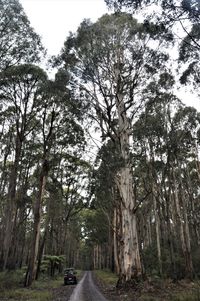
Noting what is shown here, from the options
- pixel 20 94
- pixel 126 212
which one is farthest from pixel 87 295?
pixel 20 94

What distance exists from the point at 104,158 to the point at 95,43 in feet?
24.0

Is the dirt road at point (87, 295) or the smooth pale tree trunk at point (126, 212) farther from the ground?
the smooth pale tree trunk at point (126, 212)

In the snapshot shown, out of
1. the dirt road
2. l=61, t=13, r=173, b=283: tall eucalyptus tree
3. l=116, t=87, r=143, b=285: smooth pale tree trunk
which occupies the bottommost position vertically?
the dirt road

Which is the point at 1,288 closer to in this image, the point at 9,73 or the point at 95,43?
the point at 9,73

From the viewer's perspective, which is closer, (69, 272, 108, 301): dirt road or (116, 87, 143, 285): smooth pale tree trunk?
(69, 272, 108, 301): dirt road

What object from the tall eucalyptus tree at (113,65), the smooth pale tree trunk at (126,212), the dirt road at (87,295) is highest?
the tall eucalyptus tree at (113,65)

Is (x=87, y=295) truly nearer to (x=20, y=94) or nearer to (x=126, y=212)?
(x=126, y=212)

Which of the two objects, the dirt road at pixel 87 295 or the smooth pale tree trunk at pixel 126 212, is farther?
the smooth pale tree trunk at pixel 126 212

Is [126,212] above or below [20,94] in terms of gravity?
below

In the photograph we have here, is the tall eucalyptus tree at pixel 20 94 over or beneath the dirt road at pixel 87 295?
over

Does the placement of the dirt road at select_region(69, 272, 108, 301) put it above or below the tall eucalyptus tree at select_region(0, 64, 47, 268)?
below

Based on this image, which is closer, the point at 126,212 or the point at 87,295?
the point at 87,295

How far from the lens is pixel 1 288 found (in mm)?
15477

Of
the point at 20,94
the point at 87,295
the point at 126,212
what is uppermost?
the point at 20,94
